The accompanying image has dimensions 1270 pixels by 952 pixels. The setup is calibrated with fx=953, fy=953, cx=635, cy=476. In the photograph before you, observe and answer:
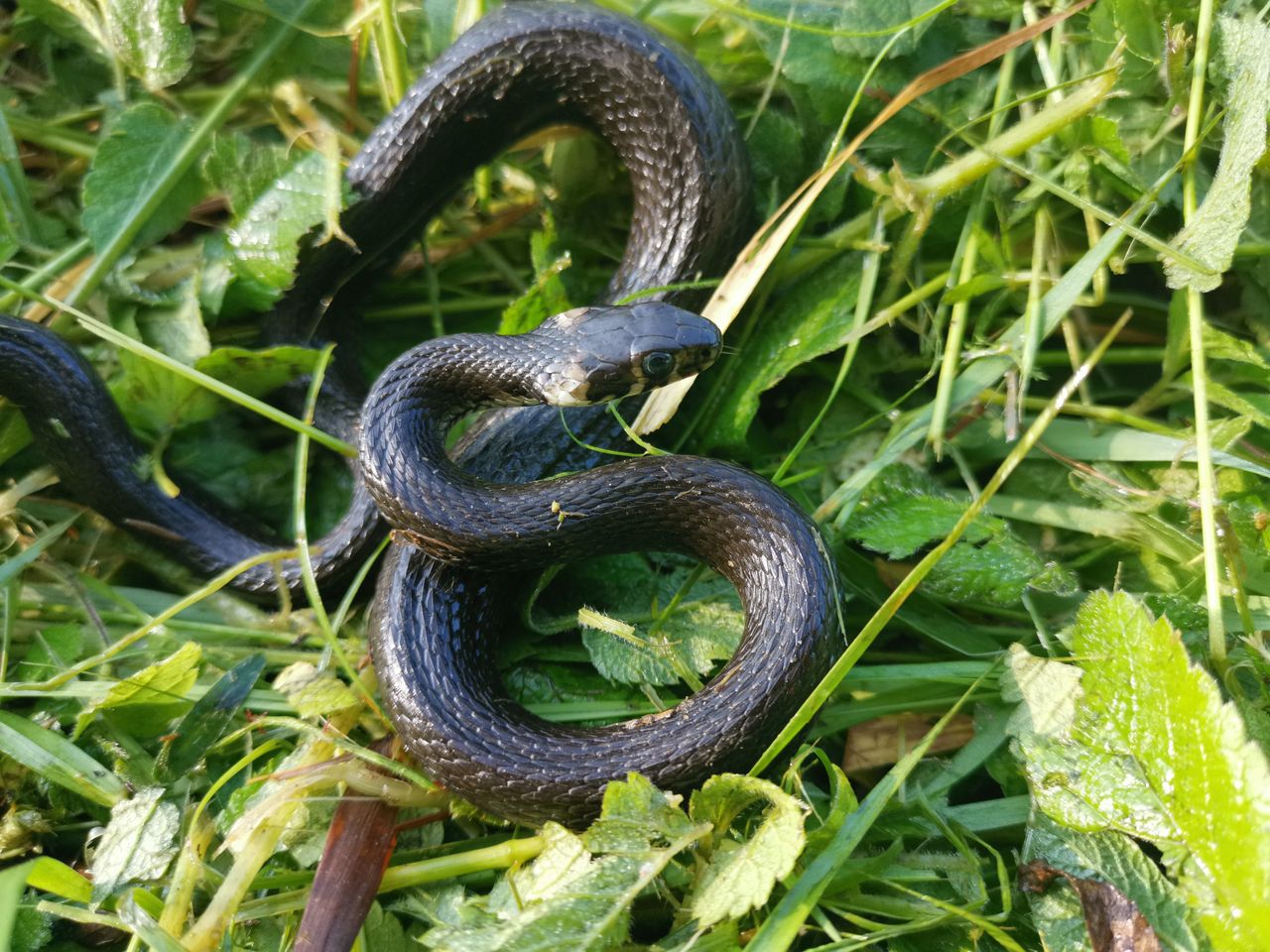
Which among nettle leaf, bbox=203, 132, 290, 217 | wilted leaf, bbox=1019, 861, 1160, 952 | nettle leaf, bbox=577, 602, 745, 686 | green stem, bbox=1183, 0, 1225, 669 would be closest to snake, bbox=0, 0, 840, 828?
nettle leaf, bbox=577, 602, 745, 686

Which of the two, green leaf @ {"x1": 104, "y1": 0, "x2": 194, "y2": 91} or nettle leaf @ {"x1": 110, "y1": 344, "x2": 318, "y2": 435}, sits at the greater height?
green leaf @ {"x1": 104, "y1": 0, "x2": 194, "y2": 91}

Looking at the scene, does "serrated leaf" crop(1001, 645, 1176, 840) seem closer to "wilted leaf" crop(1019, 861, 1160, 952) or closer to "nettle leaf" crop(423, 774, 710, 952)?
"wilted leaf" crop(1019, 861, 1160, 952)

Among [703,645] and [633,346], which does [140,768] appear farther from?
[633,346]

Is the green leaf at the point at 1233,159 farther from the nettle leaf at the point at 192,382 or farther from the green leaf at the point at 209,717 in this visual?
the green leaf at the point at 209,717

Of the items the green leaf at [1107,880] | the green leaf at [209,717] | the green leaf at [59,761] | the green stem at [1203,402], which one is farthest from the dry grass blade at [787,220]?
the green leaf at [59,761]

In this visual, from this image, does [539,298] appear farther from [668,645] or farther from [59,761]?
[59,761]

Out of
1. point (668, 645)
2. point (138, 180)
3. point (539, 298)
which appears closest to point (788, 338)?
point (539, 298)
